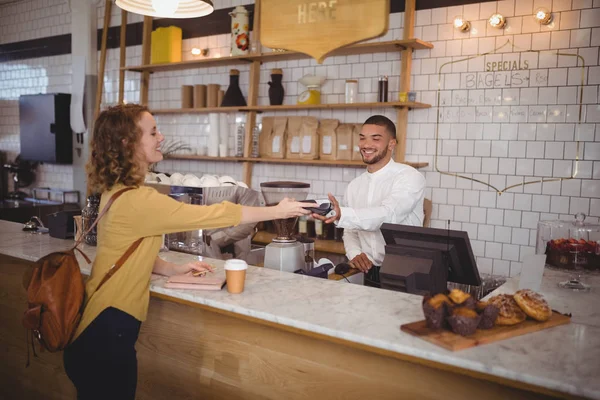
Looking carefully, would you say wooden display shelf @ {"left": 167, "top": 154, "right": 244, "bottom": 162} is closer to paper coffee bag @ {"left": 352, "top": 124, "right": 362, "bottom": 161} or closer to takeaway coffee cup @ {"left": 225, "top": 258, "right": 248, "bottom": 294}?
paper coffee bag @ {"left": 352, "top": 124, "right": 362, "bottom": 161}

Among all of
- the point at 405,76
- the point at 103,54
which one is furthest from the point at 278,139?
the point at 103,54

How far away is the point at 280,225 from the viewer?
2.80m

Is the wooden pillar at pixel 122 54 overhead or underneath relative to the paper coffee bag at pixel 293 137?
overhead

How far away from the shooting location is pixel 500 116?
14.3 ft

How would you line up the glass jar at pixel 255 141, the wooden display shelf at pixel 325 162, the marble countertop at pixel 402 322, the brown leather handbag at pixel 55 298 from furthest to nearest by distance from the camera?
the glass jar at pixel 255 141 < the wooden display shelf at pixel 325 162 < the brown leather handbag at pixel 55 298 < the marble countertop at pixel 402 322

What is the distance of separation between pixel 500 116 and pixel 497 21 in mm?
734

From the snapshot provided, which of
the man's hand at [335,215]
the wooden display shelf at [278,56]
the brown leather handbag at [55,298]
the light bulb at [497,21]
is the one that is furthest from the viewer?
the wooden display shelf at [278,56]

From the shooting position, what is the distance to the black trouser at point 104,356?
2.08 m

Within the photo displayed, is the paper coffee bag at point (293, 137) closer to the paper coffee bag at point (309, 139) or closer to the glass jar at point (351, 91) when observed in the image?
the paper coffee bag at point (309, 139)

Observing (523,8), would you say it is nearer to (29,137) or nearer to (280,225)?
(280,225)

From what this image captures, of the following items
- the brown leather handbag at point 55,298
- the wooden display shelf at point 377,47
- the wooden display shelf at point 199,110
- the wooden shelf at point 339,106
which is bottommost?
the brown leather handbag at point 55,298

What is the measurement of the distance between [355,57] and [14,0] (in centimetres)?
572

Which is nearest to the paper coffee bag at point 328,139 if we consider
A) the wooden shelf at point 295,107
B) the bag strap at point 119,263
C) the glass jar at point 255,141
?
the wooden shelf at point 295,107

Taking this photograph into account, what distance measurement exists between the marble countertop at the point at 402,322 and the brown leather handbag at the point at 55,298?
1.22ft
